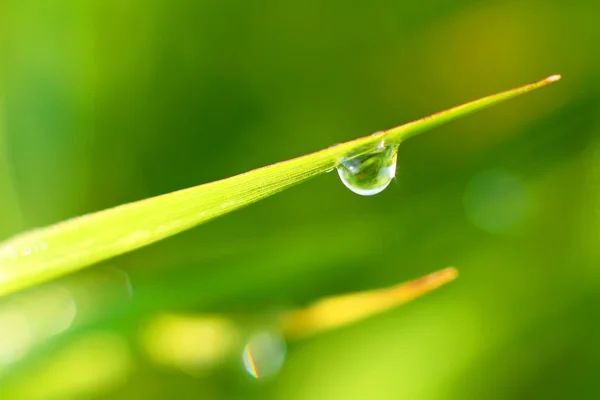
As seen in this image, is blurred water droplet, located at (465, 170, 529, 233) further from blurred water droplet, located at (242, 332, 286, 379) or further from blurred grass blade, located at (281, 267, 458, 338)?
blurred water droplet, located at (242, 332, 286, 379)

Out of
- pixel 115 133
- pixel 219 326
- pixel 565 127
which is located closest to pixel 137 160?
pixel 115 133

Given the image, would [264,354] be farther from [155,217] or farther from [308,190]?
[155,217]

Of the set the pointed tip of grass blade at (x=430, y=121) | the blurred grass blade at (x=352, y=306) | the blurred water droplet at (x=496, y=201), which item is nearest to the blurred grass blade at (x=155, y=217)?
the pointed tip of grass blade at (x=430, y=121)

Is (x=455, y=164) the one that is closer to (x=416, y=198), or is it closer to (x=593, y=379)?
(x=416, y=198)

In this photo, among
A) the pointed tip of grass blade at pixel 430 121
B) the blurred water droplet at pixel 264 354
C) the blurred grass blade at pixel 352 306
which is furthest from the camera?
the blurred water droplet at pixel 264 354

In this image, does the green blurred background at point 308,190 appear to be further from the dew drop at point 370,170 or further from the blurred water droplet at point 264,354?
the dew drop at point 370,170
